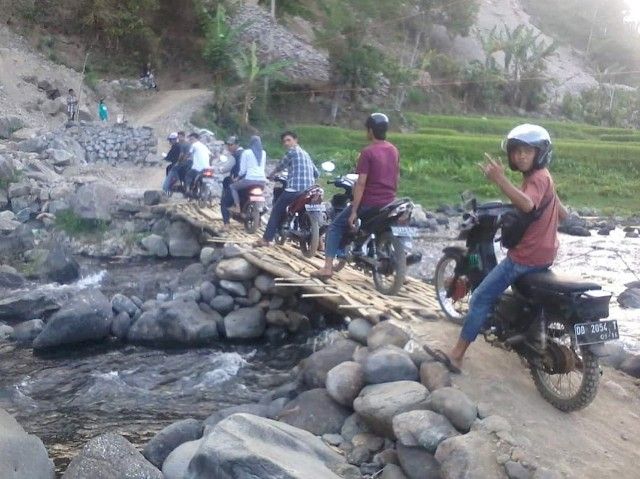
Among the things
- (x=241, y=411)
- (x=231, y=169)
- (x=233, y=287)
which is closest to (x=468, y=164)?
(x=231, y=169)

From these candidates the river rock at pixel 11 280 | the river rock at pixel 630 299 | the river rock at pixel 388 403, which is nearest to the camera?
the river rock at pixel 388 403

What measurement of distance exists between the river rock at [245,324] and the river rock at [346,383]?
4453 millimetres

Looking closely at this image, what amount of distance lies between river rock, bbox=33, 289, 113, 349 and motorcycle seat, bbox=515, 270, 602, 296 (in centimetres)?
640

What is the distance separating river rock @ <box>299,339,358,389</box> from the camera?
6.53 m

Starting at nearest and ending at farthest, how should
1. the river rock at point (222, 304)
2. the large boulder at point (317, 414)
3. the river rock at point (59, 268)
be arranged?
the large boulder at point (317, 414)
the river rock at point (222, 304)
the river rock at point (59, 268)

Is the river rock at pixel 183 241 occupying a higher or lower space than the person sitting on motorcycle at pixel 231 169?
lower

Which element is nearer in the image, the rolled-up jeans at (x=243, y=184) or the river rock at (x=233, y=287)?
the river rock at (x=233, y=287)

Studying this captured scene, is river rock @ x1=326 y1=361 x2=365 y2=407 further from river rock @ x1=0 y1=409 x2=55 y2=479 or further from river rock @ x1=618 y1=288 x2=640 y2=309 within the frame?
river rock @ x1=618 y1=288 x2=640 y2=309

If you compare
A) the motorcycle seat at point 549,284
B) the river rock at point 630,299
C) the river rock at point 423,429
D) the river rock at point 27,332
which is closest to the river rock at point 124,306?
the river rock at point 27,332

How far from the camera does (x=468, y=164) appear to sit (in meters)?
27.5

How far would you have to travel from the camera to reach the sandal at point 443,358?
557 centimetres

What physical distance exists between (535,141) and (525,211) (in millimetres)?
446

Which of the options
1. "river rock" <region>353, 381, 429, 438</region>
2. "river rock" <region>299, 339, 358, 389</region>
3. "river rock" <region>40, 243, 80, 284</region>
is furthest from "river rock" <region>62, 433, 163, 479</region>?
"river rock" <region>40, 243, 80, 284</region>

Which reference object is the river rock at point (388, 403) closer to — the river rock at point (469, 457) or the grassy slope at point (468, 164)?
the river rock at point (469, 457)
